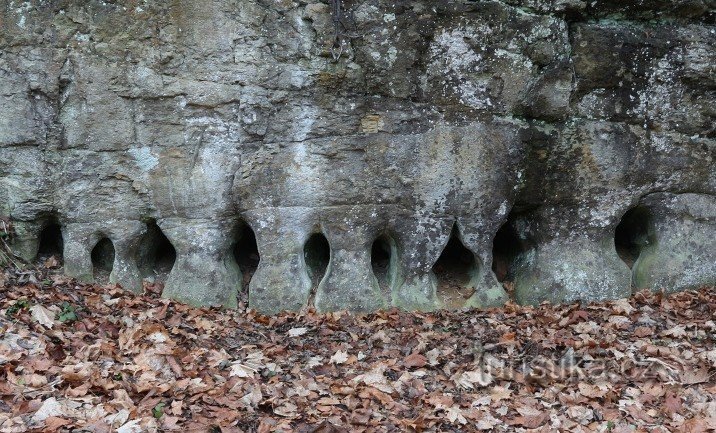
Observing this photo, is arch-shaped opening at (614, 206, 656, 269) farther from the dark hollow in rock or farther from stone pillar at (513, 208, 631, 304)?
the dark hollow in rock

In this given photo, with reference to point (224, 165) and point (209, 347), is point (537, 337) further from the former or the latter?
point (224, 165)

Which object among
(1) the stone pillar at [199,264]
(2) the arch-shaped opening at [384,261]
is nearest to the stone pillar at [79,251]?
(1) the stone pillar at [199,264]

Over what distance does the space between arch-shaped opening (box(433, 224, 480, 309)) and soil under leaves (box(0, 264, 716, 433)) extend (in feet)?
1.01

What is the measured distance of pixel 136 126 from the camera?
21.6 ft

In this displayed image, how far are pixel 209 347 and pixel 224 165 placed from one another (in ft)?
5.86

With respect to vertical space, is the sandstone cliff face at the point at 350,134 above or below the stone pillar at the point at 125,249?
above

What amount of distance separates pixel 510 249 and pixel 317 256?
6.23 ft

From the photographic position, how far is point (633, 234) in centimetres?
737

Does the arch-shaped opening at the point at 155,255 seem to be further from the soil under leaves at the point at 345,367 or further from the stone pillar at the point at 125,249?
the soil under leaves at the point at 345,367

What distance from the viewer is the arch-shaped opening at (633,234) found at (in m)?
7.10

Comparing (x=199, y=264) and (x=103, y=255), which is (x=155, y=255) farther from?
(x=199, y=264)

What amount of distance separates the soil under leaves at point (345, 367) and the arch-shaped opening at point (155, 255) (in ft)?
1.54

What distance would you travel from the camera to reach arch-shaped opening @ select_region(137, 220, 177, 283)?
22.8ft

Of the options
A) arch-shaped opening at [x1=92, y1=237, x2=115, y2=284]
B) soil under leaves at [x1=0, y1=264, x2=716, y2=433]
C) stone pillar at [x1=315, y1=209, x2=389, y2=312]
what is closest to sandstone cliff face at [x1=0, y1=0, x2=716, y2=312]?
stone pillar at [x1=315, y1=209, x2=389, y2=312]
